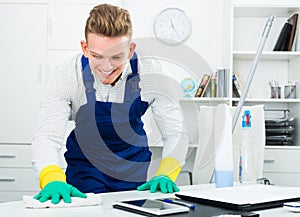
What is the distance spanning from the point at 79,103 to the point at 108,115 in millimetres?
112

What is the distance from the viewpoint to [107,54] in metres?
1.50

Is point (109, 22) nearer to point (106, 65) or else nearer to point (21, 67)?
point (106, 65)

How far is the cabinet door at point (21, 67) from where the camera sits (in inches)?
135

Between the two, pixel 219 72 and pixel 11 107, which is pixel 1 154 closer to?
pixel 11 107

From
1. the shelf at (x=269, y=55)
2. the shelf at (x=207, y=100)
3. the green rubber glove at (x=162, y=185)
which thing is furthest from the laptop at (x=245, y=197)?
the shelf at (x=269, y=55)

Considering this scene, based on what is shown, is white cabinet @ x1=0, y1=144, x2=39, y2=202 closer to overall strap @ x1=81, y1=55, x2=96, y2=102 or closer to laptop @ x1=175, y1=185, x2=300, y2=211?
overall strap @ x1=81, y1=55, x2=96, y2=102

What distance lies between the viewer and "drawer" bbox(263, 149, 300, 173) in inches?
129

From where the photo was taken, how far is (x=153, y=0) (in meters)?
3.74

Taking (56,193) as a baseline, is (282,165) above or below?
below

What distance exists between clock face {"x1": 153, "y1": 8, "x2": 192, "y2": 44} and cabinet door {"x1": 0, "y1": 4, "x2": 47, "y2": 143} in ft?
2.93

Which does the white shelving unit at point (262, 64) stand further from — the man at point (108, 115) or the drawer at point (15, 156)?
the man at point (108, 115)

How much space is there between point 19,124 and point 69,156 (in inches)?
73.2

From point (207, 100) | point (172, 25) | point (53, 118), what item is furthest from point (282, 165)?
point (53, 118)

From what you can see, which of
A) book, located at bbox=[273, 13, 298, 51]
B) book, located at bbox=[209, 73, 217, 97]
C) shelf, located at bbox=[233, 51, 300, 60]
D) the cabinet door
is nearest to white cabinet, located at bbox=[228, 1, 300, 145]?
shelf, located at bbox=[233, 51, 300, 60]
